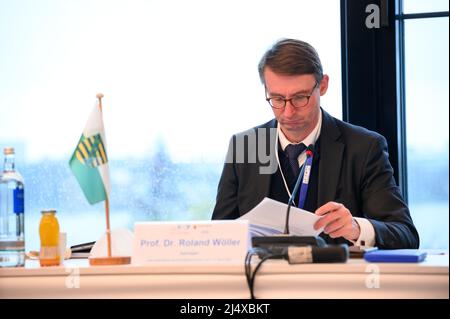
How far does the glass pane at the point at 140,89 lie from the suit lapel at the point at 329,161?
1.45 feet

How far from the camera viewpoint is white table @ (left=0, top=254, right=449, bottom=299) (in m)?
1.82

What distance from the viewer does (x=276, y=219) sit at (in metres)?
2.23

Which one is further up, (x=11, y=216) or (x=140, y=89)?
(x=140, y=89)

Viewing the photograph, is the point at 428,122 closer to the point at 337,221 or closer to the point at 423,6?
the point at 423,6

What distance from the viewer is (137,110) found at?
11.8 feet

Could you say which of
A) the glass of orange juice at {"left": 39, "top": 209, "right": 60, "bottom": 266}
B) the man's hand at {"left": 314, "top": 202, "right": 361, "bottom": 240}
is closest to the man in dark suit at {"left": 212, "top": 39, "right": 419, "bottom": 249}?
the man's hand at {"left": 314, "top": 202, "right": 361, "bottom": 240}

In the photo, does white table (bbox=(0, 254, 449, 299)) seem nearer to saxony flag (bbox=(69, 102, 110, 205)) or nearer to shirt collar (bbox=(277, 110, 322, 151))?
saxony flag (bbox=(69, 102, 110, 205))

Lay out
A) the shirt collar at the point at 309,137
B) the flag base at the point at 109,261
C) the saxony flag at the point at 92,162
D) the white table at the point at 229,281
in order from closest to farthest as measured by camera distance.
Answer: the white table at the point at 229,281, the flag base at the point at 109,261, the saxony flag at the point at 92,162, the shirt collar at the point at 309,137

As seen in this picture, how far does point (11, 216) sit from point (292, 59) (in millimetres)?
1198

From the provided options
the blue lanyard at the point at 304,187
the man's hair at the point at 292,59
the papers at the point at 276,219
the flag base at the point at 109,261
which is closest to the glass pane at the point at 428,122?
the man's hair at the point at 292,59

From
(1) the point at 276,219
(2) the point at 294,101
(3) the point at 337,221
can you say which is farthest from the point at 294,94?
(1) the point at 276,219

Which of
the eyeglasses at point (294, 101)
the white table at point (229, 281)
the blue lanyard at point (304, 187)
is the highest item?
the eyeglasses at point (294, 101)

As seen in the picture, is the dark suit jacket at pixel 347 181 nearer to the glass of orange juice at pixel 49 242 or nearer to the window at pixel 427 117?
the window at pixel 427 117

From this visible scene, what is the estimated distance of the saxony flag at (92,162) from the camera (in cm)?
229
